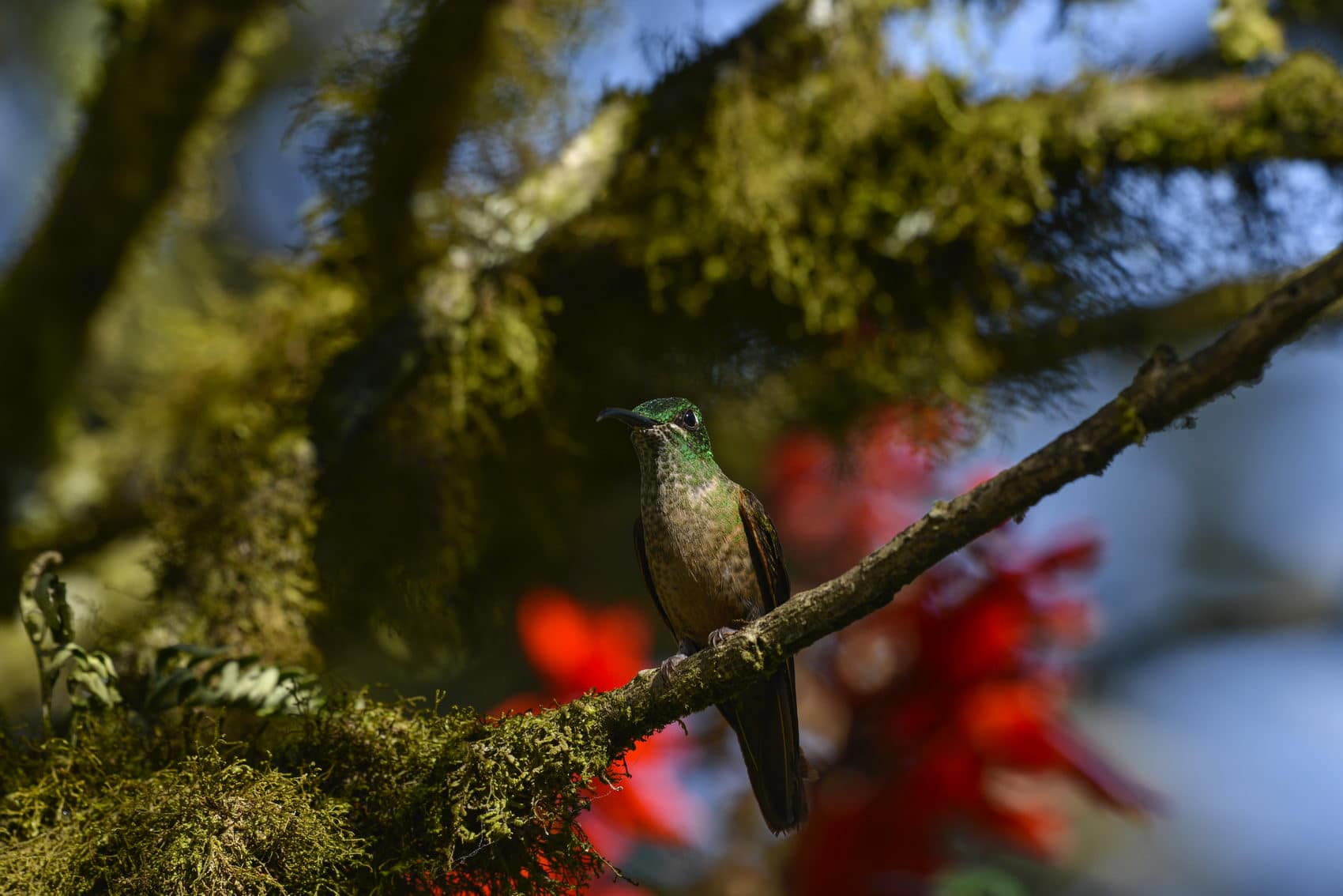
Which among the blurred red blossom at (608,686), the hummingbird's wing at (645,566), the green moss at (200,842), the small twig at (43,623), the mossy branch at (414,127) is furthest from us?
the mossy branch at (414,127)

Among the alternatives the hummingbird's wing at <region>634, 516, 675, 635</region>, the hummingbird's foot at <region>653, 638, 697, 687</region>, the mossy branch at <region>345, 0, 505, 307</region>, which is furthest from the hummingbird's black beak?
the mossy branch at <region>345, 0, 505, 307</region>

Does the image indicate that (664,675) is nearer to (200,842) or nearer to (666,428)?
(666,428)

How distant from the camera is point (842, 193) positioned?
2.64 m

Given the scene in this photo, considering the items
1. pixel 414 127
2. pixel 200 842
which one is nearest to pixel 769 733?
pixel 200 842

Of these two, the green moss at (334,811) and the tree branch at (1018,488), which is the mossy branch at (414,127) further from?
the tree branch at (1018,488)

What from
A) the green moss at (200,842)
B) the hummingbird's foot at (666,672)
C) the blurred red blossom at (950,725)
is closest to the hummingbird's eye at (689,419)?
the hummingbird's foot at (666,672)

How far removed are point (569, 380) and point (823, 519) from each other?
830 mm

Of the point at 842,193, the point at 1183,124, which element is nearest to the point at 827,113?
the point at 842,193

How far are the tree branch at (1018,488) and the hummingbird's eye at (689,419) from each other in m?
0.43

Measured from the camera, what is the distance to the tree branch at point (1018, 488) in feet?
3.66

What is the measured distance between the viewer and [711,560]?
1711 millimetres

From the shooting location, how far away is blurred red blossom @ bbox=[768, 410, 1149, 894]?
232cm

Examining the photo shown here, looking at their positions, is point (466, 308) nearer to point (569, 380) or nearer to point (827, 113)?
point (569, 380)

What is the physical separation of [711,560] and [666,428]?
22 centimetres
